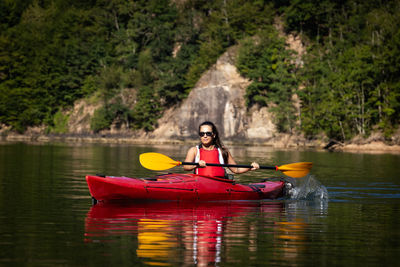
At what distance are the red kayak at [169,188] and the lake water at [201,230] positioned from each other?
23cm

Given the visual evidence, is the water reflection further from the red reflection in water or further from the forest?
the forest

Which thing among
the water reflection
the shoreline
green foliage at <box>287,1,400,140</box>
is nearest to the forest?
green foliage at <box>287,1,400,140</box>

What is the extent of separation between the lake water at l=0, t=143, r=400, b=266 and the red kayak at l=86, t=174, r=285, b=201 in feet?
0.75

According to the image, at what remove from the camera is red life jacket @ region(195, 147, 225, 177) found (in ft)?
39.9

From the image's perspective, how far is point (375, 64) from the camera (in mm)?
43969

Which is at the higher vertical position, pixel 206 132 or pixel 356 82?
pixel 356 82

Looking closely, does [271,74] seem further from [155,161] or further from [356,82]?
[155,161]

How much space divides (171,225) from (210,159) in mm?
3316

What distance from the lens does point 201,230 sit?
8.62m

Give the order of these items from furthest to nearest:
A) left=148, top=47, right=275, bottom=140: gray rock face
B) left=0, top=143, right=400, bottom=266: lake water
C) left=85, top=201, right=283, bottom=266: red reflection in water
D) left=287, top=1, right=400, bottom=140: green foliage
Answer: left=148, top=47, right=275, bottom=140: gray rock face
left=287, top=1, right=400, bottom=140: green foliage
left=85, top=201, right=283, bottom=266: red reflection in water
left=0, top=143, right=400, bottom=266: lake water

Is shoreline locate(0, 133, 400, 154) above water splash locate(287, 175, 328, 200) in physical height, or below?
above

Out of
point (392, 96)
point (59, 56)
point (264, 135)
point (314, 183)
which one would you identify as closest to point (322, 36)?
point (264, 135)

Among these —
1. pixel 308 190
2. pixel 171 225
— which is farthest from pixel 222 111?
pixel 171 225

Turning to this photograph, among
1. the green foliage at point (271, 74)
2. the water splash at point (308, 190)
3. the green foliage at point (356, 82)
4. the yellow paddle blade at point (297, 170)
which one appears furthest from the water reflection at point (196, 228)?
the green foliage at point (271, 74)
